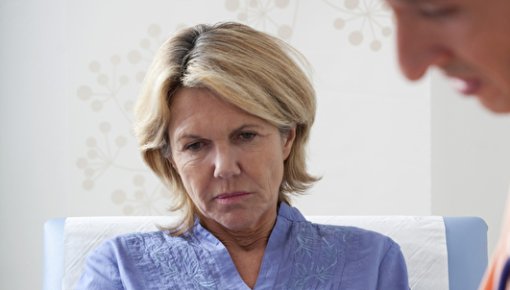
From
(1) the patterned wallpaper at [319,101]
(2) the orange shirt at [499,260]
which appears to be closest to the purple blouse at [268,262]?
(1) the patterned wallpaper at [319,101]

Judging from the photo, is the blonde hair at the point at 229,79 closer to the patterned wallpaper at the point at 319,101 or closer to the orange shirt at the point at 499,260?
the patterned wallpaper at the point at 319,101

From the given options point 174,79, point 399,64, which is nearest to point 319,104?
point 174,79

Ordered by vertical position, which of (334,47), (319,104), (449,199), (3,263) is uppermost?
(334,47)

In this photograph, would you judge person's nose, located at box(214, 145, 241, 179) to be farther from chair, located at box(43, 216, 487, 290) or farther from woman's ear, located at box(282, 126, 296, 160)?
chair, located at box(43, 216, 487, 290)

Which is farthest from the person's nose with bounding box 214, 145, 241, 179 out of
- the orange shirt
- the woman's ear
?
the orange shirt

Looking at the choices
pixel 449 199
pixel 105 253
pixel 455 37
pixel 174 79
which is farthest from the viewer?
pixel 449 199

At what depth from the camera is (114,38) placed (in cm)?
296

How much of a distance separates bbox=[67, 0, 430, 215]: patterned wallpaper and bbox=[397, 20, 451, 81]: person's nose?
2669mm

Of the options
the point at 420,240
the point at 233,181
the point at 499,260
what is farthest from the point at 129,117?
the point at 499,260

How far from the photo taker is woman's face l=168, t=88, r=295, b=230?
1.57 meters

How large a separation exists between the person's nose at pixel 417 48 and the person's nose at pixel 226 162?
1.33 metres

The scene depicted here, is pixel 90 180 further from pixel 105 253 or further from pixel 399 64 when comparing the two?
pixel 399 64

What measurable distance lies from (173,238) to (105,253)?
0.46 feet

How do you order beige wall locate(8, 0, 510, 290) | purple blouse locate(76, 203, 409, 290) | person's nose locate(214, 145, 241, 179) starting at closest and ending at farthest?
person's nose locate(214, 145, 241, 179) < purple blouse locate(76, 203, 409, 290) < beige wall locate(8, 0, 510, 290)
